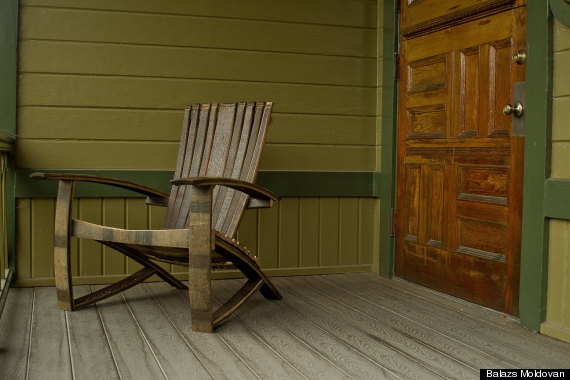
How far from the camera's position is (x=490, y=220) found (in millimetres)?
2961

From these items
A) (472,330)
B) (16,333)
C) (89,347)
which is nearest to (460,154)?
(472,330)

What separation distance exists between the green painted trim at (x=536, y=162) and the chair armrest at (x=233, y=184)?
3.46 feet

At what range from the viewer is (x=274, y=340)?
8.11ft

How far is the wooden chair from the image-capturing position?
250 cm

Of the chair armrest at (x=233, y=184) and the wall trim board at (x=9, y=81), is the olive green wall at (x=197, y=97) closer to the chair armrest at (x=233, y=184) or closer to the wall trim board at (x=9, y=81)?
the wall trim board at (x=9, y=81)

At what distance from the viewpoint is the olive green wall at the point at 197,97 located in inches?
133

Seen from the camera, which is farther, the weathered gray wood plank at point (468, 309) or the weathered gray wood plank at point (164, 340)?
the weathered gray wood plank at point (468, 309)

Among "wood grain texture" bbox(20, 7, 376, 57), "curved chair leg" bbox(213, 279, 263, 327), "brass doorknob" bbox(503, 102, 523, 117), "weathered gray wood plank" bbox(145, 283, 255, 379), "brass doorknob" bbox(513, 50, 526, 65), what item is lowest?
"weathered gray wood plank" bbox(145, 283, 255, 379)

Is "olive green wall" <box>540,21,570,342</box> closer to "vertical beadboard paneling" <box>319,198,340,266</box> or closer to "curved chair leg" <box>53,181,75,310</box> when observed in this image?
"vertical beadboard paneling" <box>319,198,340,266</box>

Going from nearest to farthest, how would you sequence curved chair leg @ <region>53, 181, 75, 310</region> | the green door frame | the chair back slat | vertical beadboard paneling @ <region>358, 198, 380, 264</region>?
the green door frame → curved chair leg @ <region>53, 181, 75, 310</region> → the chair back slat → vertical beadboard paneling @ <region>358, 198, 380, 264</region>

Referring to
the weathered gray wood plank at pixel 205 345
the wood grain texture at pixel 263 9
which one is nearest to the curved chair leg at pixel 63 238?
the weathered gray wood plank at pixel 205 345

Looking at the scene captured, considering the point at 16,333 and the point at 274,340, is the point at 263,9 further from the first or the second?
the point at 16,333

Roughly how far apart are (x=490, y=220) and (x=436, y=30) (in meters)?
1.05

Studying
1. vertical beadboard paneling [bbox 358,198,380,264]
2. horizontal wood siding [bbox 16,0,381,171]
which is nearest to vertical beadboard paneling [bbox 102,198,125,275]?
horizontal wood siding [bbox 16,0,381,171]
